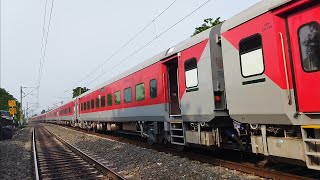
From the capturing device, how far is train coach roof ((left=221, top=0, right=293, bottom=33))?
21.8 ft

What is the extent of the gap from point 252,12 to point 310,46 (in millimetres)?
1769

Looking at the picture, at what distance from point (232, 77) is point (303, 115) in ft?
7.43

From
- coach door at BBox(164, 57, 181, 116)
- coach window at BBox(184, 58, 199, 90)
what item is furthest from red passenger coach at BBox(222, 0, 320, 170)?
coach door at BBox(164, 57, 181, 116)

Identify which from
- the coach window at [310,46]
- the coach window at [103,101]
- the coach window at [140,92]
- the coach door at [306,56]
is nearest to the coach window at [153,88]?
the coach window at [140,92]

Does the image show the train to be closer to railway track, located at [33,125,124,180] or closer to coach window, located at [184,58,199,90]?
coach window, located at [184,58,199,90]

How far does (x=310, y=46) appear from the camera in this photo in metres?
6.02

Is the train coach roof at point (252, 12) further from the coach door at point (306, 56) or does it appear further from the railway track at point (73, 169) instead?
the railway track at point (73, 169)

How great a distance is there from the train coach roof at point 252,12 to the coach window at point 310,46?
0.68m

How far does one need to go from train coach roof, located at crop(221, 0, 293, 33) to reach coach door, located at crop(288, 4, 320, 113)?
1.49ft

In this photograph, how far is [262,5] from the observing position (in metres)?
7.04

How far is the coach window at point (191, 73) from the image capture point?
10.1 metres

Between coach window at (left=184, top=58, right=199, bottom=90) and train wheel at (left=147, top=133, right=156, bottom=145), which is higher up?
coach window at (left=184, top=58, right=199, bottom=90)

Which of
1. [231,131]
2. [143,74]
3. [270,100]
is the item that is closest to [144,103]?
[143,74]

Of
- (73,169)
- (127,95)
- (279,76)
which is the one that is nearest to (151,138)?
(127,95)
